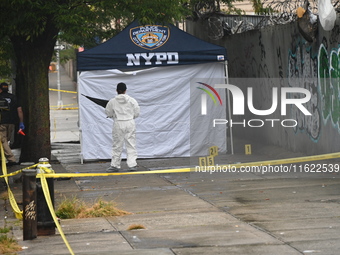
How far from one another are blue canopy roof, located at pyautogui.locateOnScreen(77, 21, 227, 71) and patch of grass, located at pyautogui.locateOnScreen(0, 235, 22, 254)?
8095 millimetres

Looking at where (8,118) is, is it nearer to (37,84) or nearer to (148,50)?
(37,84)

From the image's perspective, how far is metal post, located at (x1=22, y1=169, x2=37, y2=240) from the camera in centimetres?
832

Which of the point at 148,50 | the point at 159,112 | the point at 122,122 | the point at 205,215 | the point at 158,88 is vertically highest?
the point at 148,50

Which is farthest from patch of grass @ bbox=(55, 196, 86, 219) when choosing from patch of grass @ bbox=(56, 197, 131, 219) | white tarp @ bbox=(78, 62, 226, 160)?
white tarp @ bbox=(78, 62, 226, 160)

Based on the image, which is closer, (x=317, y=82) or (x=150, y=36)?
(x=317, y=82)

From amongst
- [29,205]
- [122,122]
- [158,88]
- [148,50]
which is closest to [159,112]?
[158,88]

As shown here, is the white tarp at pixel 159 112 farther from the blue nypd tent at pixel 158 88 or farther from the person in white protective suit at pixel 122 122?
the person in white protective suit at pixel 122 122

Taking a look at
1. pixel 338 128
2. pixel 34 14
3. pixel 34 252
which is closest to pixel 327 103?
pixel 338 128

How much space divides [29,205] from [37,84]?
21.5ft

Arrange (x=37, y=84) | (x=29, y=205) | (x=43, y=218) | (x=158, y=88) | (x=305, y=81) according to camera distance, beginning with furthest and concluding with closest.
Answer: (x=158, y=88) < (x=305, y=81) < (x=37, y=84) < (x=43, y=218) < (x=29, y=205)

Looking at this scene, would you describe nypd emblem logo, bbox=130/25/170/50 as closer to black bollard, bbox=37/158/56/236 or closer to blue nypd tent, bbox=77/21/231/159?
blue nypd tent, bbox=77/21/231/159

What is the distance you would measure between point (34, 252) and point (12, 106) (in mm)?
8820

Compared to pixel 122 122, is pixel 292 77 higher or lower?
higher

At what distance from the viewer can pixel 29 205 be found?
8.37 m
